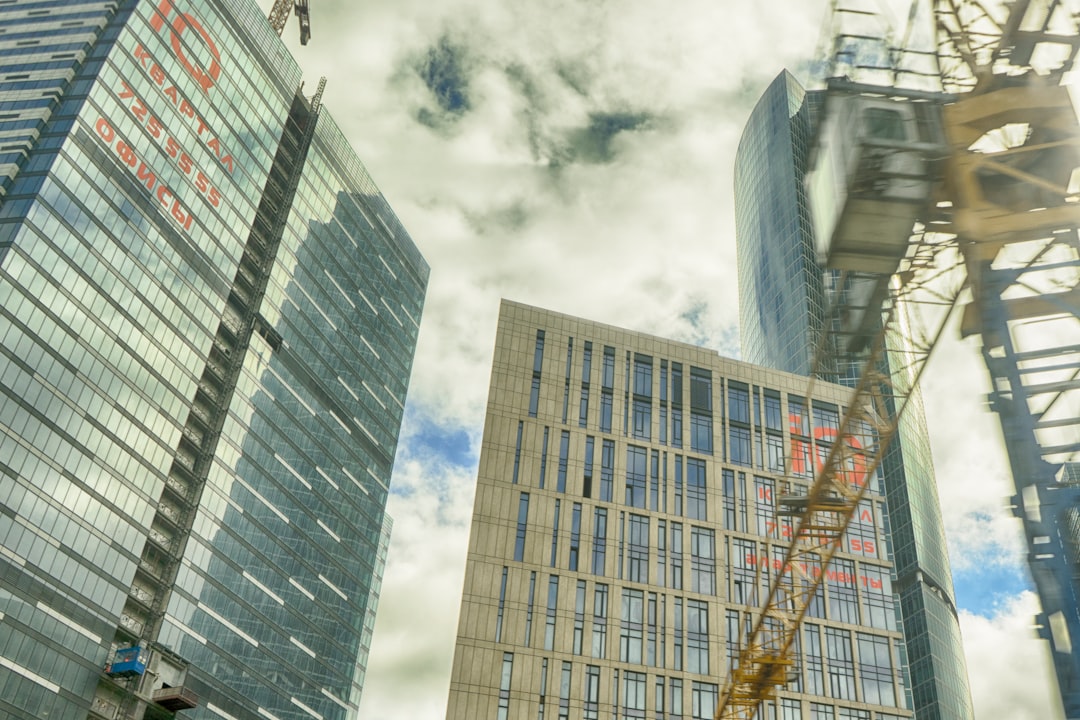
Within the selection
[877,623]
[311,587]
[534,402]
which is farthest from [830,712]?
[311,587]

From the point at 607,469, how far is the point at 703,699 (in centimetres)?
2046

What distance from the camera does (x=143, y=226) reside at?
109 metres

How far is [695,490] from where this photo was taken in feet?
280

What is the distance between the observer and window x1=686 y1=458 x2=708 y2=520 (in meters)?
84.1

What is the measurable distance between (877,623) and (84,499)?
77.7 metres

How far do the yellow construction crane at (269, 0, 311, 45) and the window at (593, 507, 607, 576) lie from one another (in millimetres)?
126064

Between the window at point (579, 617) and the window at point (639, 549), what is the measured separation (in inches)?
188

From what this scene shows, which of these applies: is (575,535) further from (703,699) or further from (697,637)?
(703,699)

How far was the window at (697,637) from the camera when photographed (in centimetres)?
7600

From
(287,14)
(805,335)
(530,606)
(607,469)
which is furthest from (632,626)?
(287,14)

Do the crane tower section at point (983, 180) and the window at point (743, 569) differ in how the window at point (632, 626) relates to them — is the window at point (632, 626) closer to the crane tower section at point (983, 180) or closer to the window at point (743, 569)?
the window at point (743, 569)

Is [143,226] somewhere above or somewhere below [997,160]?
above

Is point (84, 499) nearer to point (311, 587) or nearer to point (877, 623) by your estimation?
point (311, 587)

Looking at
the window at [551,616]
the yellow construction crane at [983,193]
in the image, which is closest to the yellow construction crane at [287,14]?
the window at [551,616]
